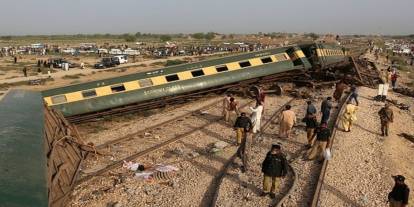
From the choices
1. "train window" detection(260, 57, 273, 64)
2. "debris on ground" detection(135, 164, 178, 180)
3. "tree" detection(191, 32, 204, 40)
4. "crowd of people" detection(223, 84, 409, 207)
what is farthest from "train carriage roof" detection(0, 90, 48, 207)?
"tree" detection(191, 32, 204, 40)

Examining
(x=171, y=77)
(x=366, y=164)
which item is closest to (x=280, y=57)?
(x=171, y=77)

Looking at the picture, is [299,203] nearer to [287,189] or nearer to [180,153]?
[287,189]

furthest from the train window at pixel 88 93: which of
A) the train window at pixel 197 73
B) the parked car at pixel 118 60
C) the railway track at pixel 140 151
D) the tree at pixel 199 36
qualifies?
the tree at pixel 199 36

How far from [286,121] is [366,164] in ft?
10.6

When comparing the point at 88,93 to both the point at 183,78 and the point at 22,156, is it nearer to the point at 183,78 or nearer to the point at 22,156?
the point at 183,78

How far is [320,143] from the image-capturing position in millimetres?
12734

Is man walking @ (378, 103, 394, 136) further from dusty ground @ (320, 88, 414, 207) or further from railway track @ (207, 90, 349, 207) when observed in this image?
railway track @ (207, 90, 349, 207)

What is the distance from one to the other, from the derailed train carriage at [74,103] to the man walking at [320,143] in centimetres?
723

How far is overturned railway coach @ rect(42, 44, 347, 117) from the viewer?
18.5 meters

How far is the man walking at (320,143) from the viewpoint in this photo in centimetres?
1264

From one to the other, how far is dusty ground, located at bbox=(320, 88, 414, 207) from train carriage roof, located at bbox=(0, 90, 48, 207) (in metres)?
6.62

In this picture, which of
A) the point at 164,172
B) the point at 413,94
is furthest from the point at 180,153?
the point at 413,94

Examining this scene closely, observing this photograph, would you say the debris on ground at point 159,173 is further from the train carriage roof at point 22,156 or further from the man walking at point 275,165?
the man walking at point 275,165

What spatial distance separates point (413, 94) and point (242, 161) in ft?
72.8
